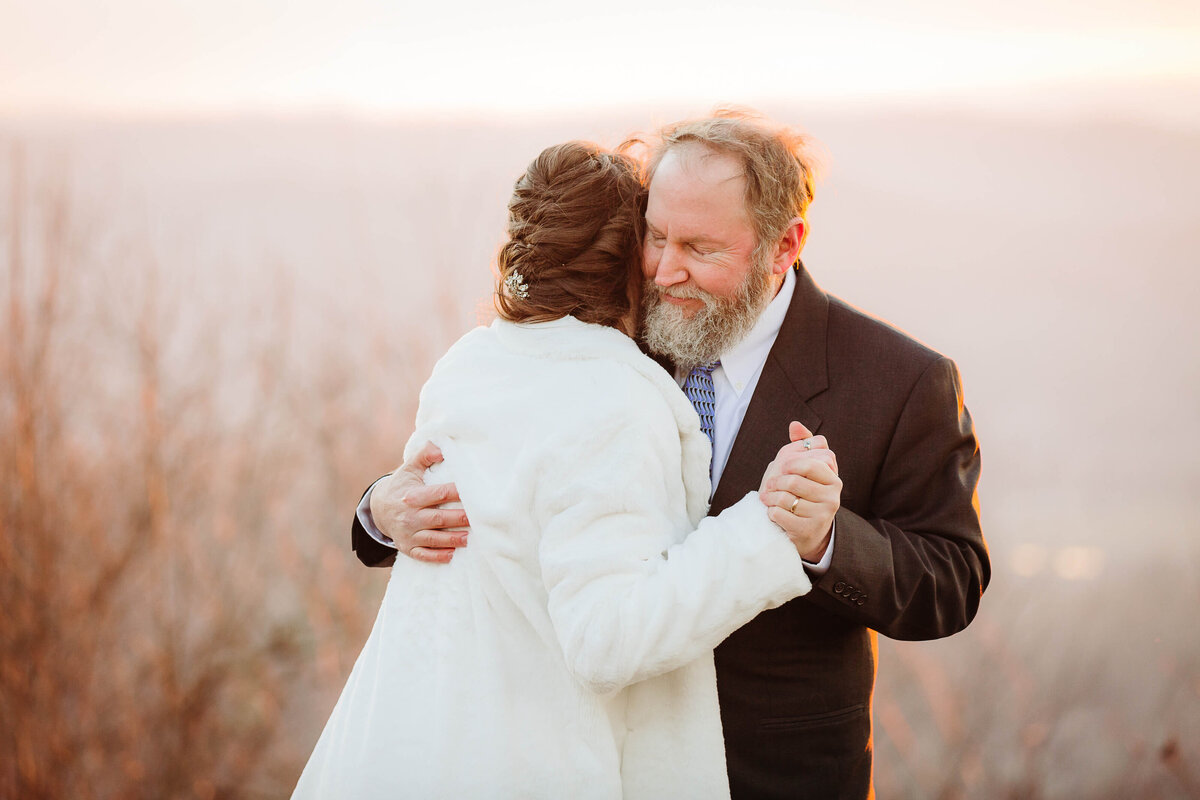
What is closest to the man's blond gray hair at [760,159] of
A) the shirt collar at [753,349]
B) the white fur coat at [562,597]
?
the shirt collar at [753,349]

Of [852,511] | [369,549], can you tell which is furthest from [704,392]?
[369,549]

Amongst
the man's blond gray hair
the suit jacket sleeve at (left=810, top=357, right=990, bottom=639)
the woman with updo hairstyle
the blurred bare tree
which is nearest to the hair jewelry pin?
the woman with updo hairstyle

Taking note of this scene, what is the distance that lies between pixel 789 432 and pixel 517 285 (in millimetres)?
626

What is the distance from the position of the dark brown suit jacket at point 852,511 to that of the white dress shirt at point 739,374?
7 cm

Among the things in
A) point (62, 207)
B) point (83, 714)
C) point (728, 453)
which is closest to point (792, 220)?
point (728, 453)

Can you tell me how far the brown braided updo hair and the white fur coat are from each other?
0.18 ft

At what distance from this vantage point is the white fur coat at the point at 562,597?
1516 mm

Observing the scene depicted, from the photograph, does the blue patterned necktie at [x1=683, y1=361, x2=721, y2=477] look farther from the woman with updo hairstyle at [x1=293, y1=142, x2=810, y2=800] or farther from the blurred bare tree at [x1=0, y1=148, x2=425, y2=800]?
the blurred bare tree at [x1=0, y1=148, x2=425, y2=800]

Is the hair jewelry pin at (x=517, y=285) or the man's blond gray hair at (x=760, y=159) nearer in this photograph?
the hair jewelry pin at (x=517, y=285)

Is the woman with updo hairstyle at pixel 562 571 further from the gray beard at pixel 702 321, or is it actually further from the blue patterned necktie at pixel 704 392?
the blue patterned necktie at pixel 704 392

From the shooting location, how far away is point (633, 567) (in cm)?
151

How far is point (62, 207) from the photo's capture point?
4391 millimetres

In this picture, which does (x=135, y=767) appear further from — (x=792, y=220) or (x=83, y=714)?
(x=792, y=220)

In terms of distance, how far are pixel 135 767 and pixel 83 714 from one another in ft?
1.14
